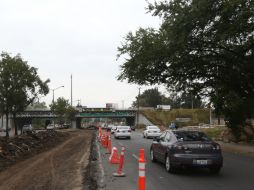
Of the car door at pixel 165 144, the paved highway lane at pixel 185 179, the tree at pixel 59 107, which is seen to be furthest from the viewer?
the tree at pixel 59 107

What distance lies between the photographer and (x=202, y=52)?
30.2 metres

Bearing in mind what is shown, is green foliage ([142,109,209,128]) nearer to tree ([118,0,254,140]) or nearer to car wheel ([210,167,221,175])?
tree ([118,0,254,140])

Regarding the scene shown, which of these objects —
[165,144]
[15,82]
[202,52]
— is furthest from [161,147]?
[15,82]

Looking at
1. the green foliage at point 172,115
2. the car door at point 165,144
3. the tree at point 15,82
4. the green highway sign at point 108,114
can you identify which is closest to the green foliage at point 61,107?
the green highway sign at point 108,114

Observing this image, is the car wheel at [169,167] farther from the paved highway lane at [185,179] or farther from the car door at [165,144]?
the car door at [165,144]

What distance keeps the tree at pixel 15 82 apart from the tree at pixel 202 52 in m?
11.5

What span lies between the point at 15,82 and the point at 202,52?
675 inches

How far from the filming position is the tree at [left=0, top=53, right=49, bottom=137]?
39219 mm

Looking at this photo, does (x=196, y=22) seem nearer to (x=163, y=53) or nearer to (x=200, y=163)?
(x=163, y=53)

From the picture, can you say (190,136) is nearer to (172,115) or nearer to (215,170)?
(215,170)

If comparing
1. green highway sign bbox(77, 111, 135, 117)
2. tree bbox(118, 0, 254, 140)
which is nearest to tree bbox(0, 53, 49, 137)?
tree bbox(118, 0, 254, 140)

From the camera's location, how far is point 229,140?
36.2m

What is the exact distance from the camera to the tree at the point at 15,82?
3922 cm

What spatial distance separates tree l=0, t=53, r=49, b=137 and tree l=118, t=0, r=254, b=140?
1150 centimetres
